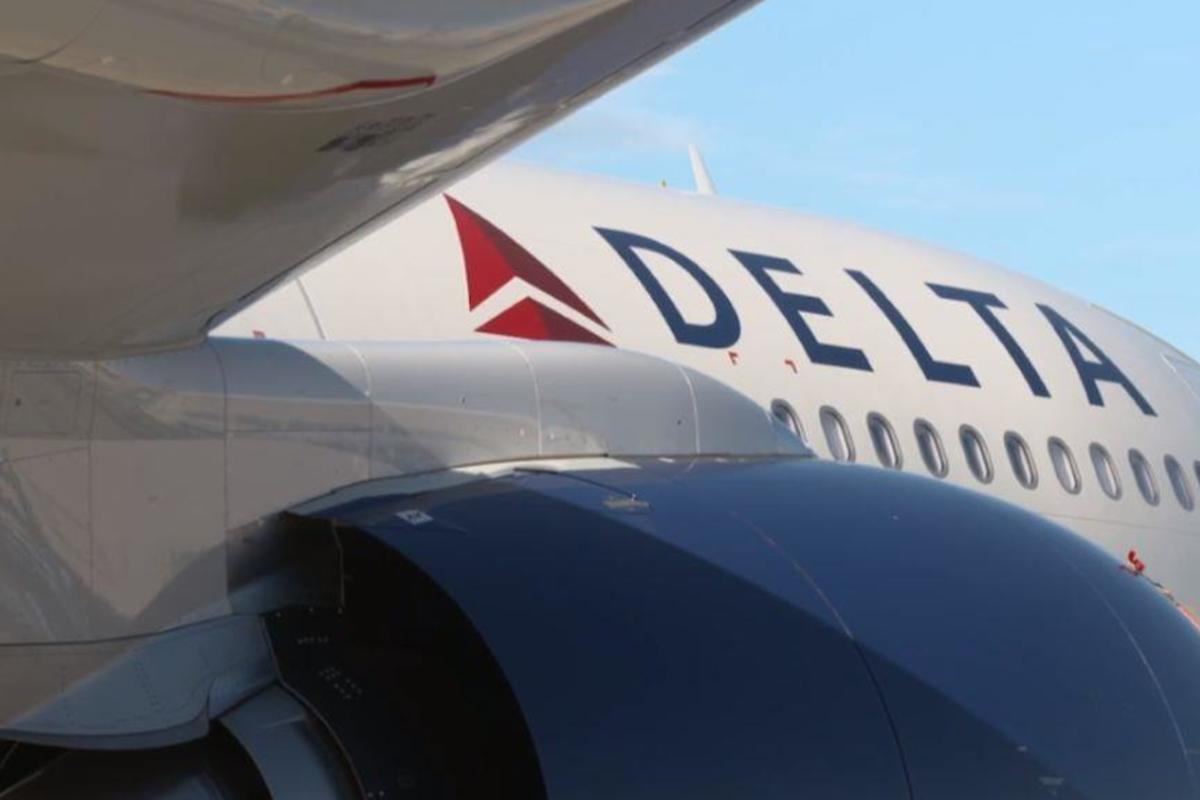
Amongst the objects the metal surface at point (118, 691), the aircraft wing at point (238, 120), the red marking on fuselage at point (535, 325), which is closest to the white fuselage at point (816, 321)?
the red marking on fuselage at point (535, 325)

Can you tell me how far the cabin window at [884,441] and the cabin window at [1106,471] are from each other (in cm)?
187

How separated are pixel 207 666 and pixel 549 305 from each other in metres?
4.03

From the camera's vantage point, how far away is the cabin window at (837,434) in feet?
34.1

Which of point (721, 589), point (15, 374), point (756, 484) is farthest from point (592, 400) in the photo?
point (15, 374)

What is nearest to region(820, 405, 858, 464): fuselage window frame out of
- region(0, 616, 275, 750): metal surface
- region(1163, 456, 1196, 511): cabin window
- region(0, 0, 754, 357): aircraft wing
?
region(1163, 456, 1196, 511): cabin window

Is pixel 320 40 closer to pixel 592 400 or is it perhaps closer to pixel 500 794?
pixel 500 794

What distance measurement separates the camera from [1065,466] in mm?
11984

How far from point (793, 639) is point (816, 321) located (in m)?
5.49

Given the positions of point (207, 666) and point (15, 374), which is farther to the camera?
point (207, 666)

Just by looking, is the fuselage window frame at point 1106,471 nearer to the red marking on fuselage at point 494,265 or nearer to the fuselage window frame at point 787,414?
the fuselage window frame at point 787,414

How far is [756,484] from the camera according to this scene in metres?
6.05

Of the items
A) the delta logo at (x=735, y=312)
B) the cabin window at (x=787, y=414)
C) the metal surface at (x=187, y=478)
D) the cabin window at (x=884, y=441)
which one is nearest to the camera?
the metal surface at (x=187, y=478)

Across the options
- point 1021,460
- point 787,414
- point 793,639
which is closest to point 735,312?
point 787,414

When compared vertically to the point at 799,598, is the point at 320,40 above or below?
above
